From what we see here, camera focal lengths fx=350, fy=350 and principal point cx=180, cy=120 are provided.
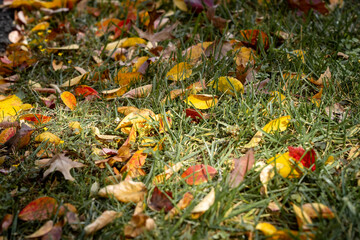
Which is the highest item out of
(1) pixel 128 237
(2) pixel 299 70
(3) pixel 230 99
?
(2) pixel 299 70

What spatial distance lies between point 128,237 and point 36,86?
1.50m

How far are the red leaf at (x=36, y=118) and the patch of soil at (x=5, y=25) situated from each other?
42.2 inches

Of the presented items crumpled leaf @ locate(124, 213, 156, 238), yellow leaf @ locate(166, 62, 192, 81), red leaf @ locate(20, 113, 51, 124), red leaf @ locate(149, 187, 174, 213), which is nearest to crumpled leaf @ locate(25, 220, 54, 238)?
crumpled leaf @ locate(124, 213, 156, 238)

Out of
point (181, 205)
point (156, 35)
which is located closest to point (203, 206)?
point (181, 205)

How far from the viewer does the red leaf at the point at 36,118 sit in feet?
7.00

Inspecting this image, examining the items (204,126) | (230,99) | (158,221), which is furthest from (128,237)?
(230,99)

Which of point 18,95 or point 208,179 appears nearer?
point 208,179

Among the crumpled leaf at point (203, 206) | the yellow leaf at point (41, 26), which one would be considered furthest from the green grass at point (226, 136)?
the yellow leaf at point (41, 26)

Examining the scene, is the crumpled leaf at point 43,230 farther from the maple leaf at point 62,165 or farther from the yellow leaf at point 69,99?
the yellow leaf at point 69,99

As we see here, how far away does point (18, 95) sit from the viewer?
94.1 inches

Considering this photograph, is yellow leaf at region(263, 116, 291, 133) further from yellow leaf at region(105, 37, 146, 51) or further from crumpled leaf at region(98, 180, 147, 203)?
yellow leaf at region(105, 37, 146, 51)

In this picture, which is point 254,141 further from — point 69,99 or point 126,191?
point 69,99

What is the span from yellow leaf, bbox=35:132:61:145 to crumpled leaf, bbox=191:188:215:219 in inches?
36.1

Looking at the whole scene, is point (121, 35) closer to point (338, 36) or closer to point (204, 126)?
point (204, 126)
